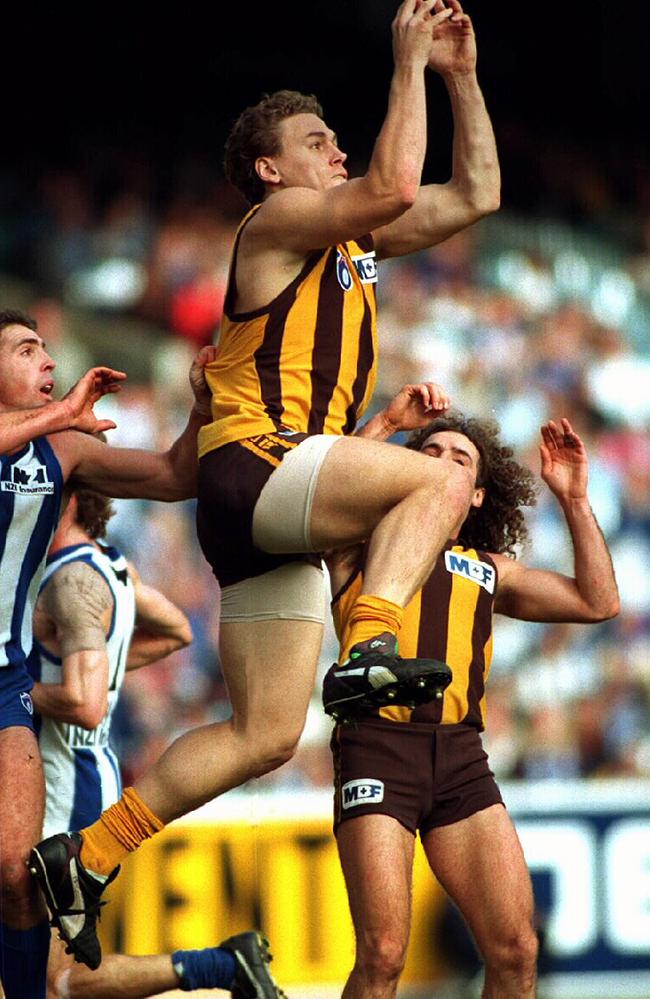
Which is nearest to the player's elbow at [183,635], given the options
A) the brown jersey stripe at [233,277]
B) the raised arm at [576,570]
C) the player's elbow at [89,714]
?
the player's elbow at [89,714]

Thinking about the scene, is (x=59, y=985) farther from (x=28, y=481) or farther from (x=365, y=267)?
(x=365, y=267)

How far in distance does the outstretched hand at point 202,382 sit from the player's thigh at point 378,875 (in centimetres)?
135

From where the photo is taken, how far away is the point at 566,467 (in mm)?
5699

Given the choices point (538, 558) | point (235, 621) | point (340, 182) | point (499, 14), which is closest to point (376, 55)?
point (499, 14)

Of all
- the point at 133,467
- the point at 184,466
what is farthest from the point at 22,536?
the point at 184,466

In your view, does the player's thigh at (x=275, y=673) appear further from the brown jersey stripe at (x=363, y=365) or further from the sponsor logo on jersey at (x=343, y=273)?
the sponsor logo on jersey at (x=343, y=273)

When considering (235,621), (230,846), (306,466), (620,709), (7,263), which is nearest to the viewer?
(306,466)

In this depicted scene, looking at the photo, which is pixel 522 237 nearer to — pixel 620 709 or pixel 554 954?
pixel 620 709

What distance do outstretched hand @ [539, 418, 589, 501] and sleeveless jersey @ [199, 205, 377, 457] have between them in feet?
3.33

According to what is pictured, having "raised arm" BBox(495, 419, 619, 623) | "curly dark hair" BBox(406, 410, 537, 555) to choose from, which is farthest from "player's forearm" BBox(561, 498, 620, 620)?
"curly dark hair" BBox(406, 410, 537, 555)

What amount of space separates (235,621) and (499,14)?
8.57 m

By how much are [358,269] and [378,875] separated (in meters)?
1.79

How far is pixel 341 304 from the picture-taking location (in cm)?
482

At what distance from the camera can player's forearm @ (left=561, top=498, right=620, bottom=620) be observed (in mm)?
5656
